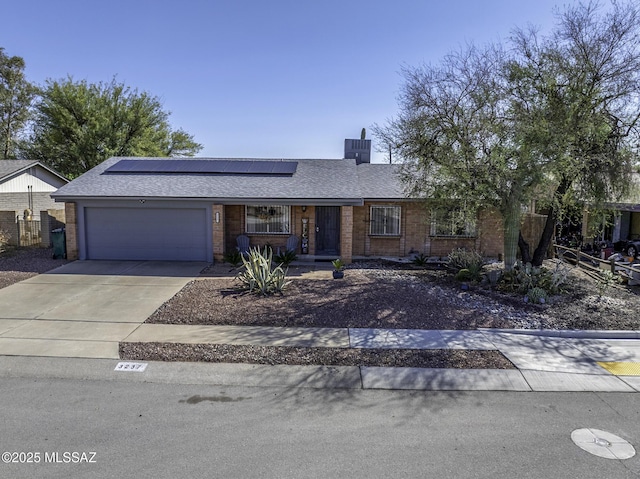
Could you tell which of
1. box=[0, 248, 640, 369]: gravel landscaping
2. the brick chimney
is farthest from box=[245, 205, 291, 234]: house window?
the brick chimney

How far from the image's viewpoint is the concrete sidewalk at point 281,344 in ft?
20.5

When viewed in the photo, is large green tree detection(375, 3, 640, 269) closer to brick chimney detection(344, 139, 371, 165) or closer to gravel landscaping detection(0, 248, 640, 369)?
gravel landscaping detection(0, 248, 640, 369)

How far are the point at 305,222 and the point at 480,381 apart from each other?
35.4ft

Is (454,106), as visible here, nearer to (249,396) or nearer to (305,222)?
(305,222)

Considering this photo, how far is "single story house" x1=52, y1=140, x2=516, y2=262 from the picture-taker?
1513 centimetres

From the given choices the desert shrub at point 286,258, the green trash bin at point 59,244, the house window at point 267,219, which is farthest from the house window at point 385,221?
the green trash bin at point 59,244

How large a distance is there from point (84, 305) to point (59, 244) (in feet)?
23.0

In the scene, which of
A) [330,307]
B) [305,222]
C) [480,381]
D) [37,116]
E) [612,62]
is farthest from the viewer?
[37,116]

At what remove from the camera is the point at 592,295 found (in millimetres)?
10789

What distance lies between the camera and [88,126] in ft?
99.3

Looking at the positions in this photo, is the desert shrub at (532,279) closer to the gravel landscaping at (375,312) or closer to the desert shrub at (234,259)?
the gravel landscaping at (375,312)

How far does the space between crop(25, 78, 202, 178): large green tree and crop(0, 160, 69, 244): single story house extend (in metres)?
3.68

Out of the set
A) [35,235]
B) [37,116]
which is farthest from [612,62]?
[37,116]

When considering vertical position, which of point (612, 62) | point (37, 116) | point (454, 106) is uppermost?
point (37, 116)
